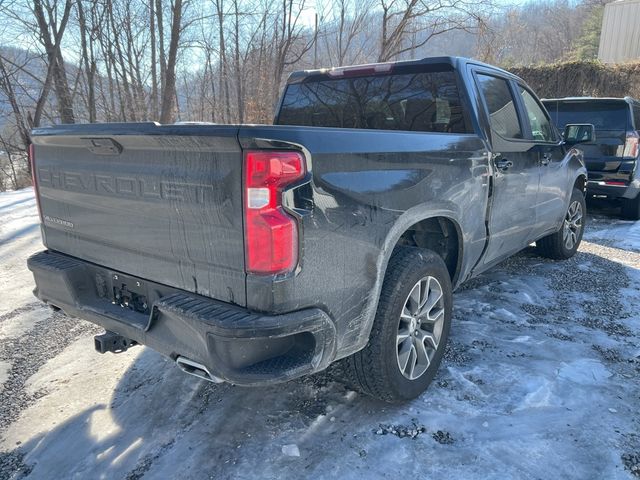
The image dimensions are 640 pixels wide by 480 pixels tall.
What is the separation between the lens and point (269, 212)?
6.24 ft

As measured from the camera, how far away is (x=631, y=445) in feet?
7.96

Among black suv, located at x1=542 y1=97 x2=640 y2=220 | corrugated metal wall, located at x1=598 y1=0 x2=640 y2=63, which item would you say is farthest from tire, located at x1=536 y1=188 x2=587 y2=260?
corrugated metal wall, located at x1=598 y1=0 x2=640 y2=63

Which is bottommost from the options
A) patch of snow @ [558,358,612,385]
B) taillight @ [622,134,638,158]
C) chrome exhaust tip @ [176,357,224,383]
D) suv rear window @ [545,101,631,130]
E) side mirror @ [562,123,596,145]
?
patch of snow @ [558,358,612,385]

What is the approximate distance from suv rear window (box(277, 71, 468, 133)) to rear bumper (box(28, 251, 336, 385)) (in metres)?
1.93

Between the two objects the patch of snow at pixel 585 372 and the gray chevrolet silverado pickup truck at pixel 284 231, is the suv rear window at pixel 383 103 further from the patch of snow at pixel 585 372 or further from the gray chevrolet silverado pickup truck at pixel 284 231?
the patch of snow at pixel 585 372

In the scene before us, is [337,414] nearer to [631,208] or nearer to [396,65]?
[396,65]

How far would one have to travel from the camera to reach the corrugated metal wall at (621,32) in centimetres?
2605

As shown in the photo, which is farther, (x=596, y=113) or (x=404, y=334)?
(x=596, y=113)

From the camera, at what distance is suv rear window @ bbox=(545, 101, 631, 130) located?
7.41 m

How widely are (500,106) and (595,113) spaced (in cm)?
496

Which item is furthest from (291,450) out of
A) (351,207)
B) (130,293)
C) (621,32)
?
(621,32)

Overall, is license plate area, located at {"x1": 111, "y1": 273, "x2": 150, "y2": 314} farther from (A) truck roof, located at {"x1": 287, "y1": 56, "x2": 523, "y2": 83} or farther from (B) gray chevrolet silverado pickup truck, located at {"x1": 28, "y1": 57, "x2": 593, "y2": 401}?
(A) truck roof, located at {"x1": 287, "y1": 56, "x2": 523, "y2": 83}

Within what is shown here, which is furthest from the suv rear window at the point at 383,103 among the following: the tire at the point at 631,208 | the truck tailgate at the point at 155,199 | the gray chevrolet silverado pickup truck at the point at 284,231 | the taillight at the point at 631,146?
the tire at the point at 631,208

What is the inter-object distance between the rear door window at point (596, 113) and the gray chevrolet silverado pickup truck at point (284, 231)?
5014 mm
